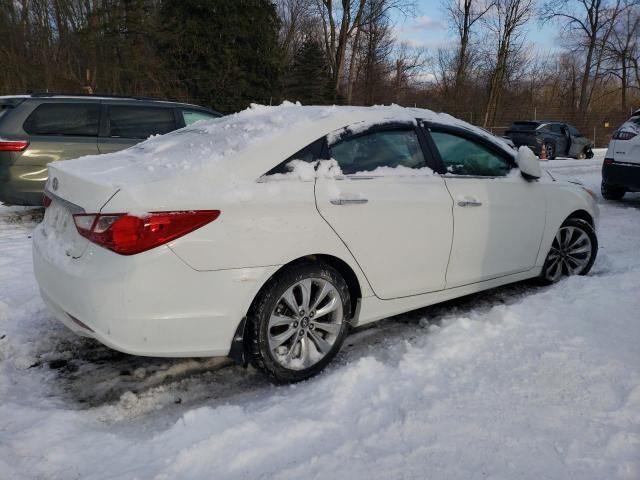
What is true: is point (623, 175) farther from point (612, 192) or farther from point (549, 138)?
point (549, 138)

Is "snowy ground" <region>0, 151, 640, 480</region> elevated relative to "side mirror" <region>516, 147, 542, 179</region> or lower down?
lower down

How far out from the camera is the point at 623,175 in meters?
8.35

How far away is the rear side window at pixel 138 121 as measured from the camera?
23.4ft

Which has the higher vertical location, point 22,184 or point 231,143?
point 231,143

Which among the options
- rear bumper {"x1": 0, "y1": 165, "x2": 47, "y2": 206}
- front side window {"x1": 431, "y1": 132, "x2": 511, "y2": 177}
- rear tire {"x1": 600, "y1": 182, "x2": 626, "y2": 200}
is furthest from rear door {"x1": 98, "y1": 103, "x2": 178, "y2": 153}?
rear tire {"x1": 600, "y1": 182, "x2": 626, "y2": 200}

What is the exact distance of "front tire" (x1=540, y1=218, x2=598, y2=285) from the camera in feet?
14.7

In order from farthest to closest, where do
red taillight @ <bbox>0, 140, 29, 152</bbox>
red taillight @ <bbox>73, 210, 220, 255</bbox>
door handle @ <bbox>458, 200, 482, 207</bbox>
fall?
red taillight @ <bbox>0, 140, 29, 152</bbox>, door handle @ <bbox>458, 200, 482, 207</bbox>, red taillight @ <bbox>73, 210, 220, 255</bbox>

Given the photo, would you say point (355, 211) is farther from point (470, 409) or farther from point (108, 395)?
point (108, 395)

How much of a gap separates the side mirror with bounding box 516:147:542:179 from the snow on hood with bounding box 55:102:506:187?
0.69 m

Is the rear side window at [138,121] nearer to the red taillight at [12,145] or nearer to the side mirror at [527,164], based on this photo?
the red taillight at [12,145]

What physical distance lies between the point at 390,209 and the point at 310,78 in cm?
2885

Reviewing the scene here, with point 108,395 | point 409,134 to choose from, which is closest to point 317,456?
point 108,395

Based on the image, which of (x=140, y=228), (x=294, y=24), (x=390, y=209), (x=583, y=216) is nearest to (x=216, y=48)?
(x=294, y=24)

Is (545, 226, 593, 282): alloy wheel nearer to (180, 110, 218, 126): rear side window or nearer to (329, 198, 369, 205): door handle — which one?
(329, 198, 369, 205): door handle
